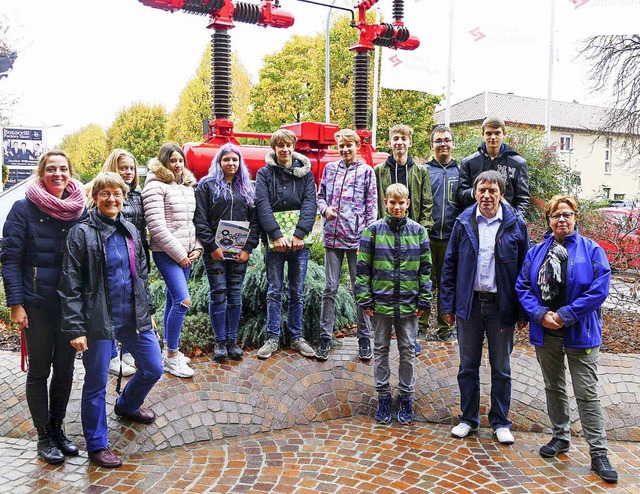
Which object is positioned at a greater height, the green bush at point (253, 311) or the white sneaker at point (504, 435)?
the green bush at point (253, 311)

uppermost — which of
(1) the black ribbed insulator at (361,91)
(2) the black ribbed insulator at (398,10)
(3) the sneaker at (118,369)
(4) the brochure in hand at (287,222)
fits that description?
(2) the black ribbed insulator at (398,10)

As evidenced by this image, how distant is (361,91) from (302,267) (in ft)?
10.7

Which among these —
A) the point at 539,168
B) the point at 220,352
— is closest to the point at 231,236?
the point at 220,352

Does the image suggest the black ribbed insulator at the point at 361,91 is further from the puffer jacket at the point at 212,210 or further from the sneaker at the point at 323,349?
the sneaker at the point at 323,349

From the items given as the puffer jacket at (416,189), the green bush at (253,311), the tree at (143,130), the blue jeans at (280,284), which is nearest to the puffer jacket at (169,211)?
the blue jeans at (280,284)

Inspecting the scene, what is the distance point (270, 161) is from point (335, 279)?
137 cm

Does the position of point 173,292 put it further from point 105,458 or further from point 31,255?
point 105,458

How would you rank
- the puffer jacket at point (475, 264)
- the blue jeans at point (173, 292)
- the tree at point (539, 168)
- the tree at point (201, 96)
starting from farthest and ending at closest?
1. the tree at point (201, 96)
2. the tree at point (539, 168)
3. the blue jeans at point (173, 292)
4. the puffer jacket at point (475, 264)

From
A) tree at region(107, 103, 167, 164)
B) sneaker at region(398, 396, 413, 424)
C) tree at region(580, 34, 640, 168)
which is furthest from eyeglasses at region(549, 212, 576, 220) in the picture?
tree at region(107, 103, 167, 164)

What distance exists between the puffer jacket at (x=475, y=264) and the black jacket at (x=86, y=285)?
9.23 feet

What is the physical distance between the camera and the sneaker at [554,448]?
4711 millimetres

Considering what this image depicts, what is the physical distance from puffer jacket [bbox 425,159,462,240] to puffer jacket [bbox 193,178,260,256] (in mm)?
2042

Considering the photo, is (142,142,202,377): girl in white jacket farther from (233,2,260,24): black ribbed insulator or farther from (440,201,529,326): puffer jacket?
(233,2,260,24): black ribbed insulator

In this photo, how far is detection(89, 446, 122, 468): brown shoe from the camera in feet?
14.3
